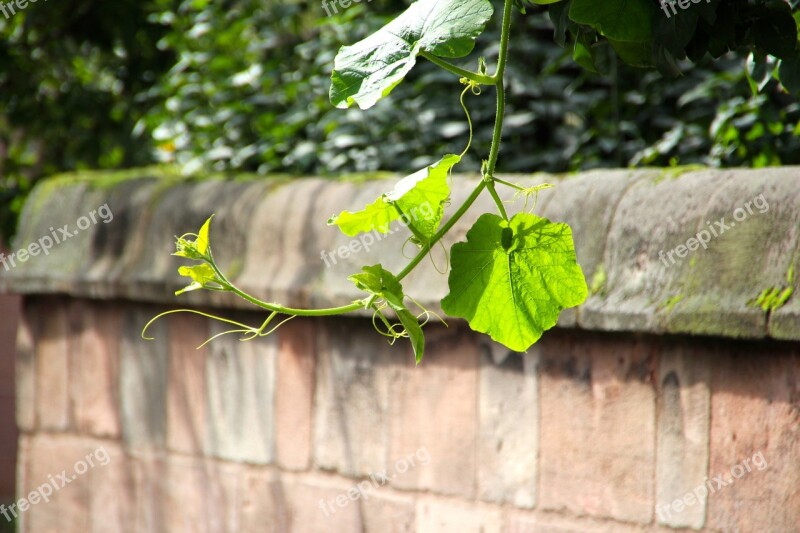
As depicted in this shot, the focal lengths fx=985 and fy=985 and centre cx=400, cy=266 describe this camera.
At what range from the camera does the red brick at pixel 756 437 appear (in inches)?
A: 74.6

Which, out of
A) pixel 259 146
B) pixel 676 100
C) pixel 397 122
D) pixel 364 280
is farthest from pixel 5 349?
pixel 364 280

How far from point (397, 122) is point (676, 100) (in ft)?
3.19

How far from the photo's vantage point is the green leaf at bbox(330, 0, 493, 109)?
1108 millimetres

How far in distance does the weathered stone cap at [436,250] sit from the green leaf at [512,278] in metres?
0.24

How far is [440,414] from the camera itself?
2.42 m

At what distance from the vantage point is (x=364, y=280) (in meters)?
1.07

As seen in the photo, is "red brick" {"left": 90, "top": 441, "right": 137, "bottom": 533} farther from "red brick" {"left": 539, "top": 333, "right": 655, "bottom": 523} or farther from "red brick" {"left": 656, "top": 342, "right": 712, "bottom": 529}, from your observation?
"red brick" {"left": 656, "top": 342, "right": 712, "bottom": 529}

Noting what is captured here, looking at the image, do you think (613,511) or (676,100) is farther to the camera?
(676,100)

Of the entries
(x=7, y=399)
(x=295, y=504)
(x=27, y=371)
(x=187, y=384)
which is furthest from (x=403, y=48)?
(x=7, y=399)

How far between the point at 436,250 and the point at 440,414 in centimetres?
40

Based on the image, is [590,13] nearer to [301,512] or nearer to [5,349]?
[301,512]

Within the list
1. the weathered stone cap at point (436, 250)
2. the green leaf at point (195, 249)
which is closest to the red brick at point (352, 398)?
the weathered stone cap at point (436, 250)

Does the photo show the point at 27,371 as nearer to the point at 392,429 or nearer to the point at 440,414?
the point at 392,429

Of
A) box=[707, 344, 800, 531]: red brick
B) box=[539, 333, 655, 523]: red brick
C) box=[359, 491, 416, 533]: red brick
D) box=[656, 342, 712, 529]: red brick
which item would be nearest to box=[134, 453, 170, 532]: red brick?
box=[359, 491, 416, 533]: red brick
